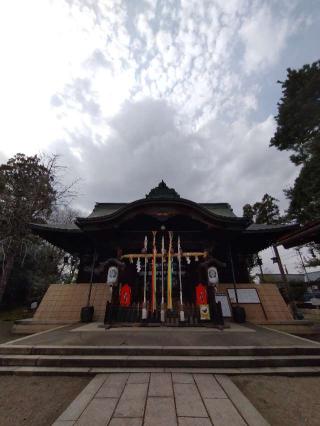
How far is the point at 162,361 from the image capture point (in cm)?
445

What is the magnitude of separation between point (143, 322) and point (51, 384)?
157 inches

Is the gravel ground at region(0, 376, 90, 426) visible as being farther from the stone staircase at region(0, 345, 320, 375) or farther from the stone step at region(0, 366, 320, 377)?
the stone staircase at region(0, 345, 320, 375)

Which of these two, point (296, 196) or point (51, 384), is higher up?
point (296, 196)

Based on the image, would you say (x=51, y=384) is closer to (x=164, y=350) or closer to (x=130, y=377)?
(x=130, y=377)

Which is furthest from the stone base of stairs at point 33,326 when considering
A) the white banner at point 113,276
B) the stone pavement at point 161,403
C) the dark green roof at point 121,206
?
the dark green roof at point 121,206

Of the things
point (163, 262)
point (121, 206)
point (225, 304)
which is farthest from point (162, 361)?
point (121, 206)

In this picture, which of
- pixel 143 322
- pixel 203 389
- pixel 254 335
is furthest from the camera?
pixel 143 322

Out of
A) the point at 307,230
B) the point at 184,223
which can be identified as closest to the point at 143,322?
the point at 184,223

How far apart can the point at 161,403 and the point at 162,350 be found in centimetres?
174

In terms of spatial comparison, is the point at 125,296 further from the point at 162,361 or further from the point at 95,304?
the point at 162,361

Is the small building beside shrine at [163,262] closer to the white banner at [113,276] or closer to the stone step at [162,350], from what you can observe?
the white banner at [113,276]

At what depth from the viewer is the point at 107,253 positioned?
482 inches

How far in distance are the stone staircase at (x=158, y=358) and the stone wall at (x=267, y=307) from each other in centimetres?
474

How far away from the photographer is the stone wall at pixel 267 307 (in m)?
9.20
